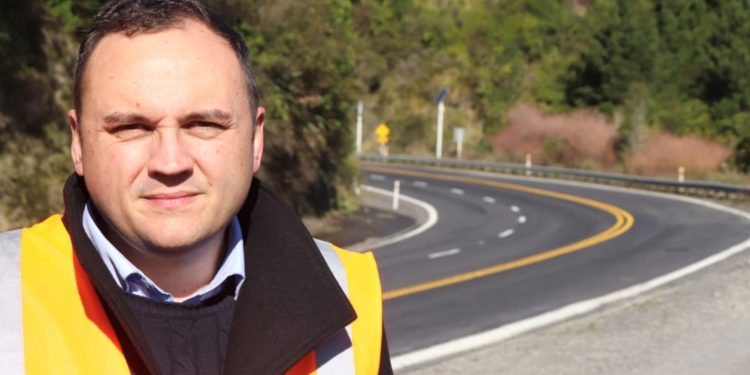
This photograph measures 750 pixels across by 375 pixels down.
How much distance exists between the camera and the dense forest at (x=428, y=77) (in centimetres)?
2038

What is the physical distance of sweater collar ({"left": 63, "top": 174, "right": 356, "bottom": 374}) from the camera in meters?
2.02

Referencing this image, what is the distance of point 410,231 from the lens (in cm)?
2775

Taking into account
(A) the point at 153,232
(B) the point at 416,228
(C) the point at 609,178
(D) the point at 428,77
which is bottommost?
(B) the point at 416,228

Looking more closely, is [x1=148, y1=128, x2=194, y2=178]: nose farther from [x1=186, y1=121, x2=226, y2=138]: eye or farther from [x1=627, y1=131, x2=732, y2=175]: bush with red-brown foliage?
[x1=627, y1=131, x2=732, y2=175]: bush with red-brown foliage

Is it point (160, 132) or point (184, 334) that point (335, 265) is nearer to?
point (184, 334)

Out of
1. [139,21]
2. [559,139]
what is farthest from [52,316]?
[559,139]

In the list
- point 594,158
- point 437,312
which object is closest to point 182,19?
point 437,312

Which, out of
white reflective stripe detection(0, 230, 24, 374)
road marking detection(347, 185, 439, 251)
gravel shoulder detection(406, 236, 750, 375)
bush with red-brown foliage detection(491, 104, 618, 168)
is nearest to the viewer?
white reflective stripe detection(0, 230, 24, 374)

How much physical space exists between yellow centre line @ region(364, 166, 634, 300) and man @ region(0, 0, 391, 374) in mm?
14143

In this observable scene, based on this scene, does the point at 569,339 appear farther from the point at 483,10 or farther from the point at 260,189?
the point at 483,10

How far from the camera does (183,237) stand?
2.03 metres

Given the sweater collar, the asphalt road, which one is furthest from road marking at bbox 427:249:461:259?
the sweater collar

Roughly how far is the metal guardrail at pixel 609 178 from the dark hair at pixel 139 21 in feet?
116

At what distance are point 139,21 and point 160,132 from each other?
0.21 meters
